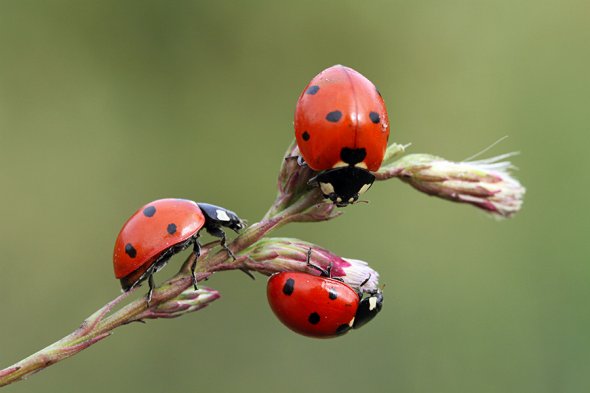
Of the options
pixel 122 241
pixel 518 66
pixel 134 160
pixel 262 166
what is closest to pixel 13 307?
pixel 134 160

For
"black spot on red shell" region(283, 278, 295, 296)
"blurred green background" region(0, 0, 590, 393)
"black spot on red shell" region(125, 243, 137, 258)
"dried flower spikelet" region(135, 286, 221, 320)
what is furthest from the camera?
"blurred green background" region(0, 0, 590, 393)

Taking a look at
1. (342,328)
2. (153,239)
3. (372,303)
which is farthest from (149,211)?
(372,303)

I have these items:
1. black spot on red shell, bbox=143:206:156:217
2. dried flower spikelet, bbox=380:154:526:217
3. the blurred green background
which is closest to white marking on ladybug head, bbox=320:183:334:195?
dried flower spikelet, bbox=380:154:526:217

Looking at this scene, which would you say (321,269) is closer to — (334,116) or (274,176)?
(334,116)

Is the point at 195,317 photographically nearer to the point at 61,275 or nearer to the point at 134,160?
the point at 61,275

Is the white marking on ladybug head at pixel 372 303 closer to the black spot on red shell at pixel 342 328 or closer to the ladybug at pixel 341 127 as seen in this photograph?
the black spot on red shell at pixel 342 328

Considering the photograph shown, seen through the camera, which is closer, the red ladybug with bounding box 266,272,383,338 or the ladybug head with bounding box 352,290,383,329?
the red ladybug with bounding box 266,272,383,338

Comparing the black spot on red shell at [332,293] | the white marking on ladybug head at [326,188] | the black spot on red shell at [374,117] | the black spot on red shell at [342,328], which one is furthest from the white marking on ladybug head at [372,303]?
the black spot on red shell at [374,117]

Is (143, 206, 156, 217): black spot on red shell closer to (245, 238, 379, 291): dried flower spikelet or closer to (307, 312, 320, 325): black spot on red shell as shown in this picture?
(245, 238, 379, 291): dried flower spikelet

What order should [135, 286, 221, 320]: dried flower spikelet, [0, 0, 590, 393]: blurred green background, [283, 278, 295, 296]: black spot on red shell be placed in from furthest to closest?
[0, 0, 590, 393]: blurred green background, [283, 278, 295, 296]: black spot on red shell, [135, 286, 221, 320]: dried flower spikelet
